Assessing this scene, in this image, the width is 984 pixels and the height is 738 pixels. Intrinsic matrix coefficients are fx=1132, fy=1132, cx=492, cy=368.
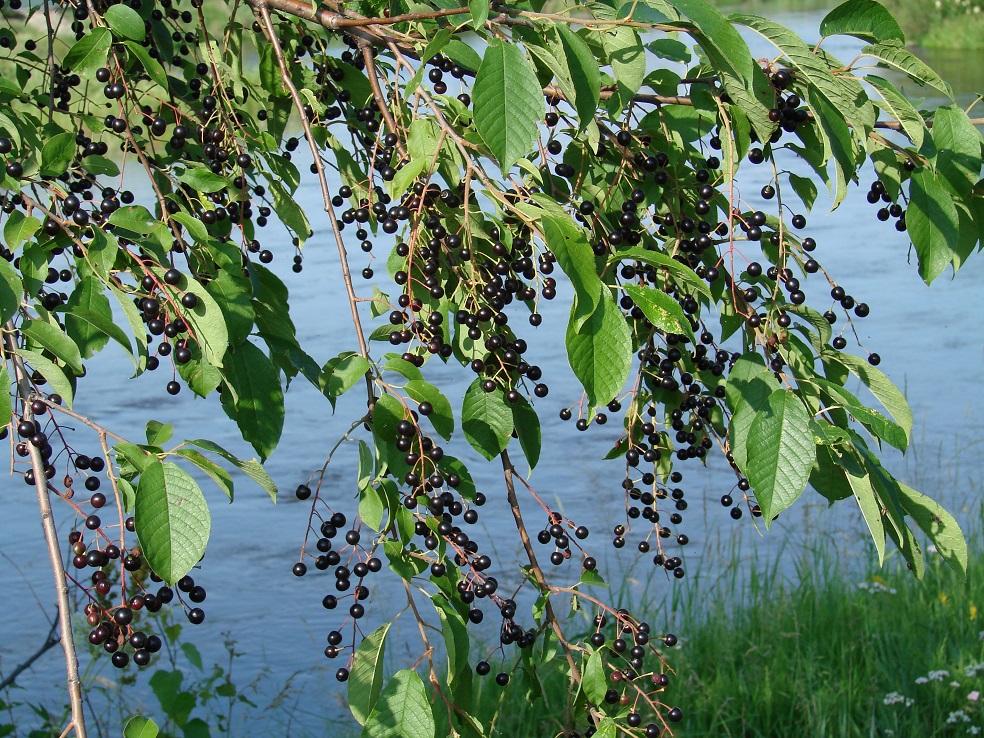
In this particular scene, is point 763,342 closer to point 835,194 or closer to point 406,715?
point 835,194

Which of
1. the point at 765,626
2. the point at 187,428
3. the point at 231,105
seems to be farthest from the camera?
the point at 187,428

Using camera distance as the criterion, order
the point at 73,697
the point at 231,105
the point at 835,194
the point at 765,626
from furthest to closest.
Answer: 1. the point at 765,626
2. the point at 231,105
3. the point at 835,194
4. the point at 73,697

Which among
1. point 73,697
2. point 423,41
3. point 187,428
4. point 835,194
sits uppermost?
point 423,41

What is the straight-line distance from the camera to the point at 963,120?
4.09ft

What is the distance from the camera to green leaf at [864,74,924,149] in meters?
1.20

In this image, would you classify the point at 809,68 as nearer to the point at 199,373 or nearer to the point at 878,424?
the point at 878,424

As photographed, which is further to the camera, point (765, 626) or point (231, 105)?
point (765, 626)

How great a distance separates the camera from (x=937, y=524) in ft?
4.17

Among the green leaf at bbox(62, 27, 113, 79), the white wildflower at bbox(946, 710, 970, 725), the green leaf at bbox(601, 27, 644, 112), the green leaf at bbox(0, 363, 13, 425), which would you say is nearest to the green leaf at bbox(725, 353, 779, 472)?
the green leaf at bbox(601, 27, 644, 112)

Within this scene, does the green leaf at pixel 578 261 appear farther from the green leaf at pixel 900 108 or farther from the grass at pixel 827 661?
the grass at pixel 827 661

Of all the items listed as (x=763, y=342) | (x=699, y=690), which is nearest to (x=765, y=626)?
(x=699, y=690)

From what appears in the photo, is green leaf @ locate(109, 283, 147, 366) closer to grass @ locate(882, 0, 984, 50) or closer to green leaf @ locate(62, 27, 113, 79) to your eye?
green leaf @ locate(62, 27, 113, 79)

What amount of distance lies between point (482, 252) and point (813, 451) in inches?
16.8

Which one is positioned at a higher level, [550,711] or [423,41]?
[423,41]
